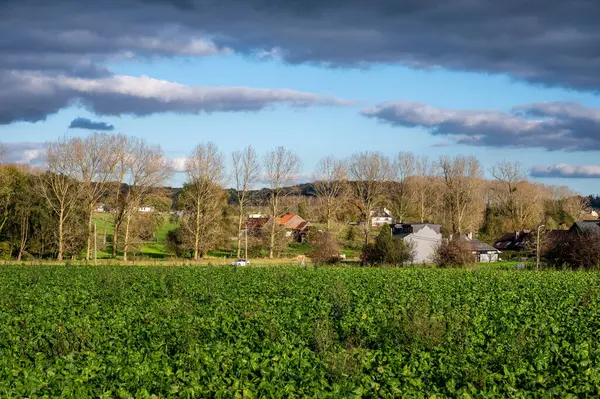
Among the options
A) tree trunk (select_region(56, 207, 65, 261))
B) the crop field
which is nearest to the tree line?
tree trunk (select_region(56, 207, 65, 261))

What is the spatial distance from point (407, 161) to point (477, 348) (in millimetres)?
103012

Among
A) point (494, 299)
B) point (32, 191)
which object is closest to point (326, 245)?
point (32, 191)

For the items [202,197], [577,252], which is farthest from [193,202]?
[577,252]

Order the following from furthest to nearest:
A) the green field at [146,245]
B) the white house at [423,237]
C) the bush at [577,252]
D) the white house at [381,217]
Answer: the white house at [381,217]
the white house at [423,237]
the green field at [146,245]
the bush at [577,252]

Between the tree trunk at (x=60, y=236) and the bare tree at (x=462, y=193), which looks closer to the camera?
the tree trunk at (x=60, y=236)

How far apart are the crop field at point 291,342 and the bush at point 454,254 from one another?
100 feet

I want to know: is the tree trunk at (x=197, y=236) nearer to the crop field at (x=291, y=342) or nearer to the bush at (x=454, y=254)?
the bush at (x=454, y=254)

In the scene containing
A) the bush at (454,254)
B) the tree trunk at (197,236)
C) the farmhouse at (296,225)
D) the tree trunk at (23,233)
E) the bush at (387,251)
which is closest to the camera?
the bush at (454,254)

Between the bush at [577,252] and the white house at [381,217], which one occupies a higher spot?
the white house at [381,217]

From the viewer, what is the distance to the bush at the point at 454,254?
6303cm

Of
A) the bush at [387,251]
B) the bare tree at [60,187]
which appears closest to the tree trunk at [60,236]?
the bare tree at [60,187]

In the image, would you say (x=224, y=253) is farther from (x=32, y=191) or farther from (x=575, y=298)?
(x=575, y=298)

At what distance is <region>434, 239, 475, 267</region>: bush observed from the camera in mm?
63031

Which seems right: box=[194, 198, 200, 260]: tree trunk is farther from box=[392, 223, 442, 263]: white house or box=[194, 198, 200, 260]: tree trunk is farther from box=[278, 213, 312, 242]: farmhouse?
box=[392, 223, 442, 263]: white house
